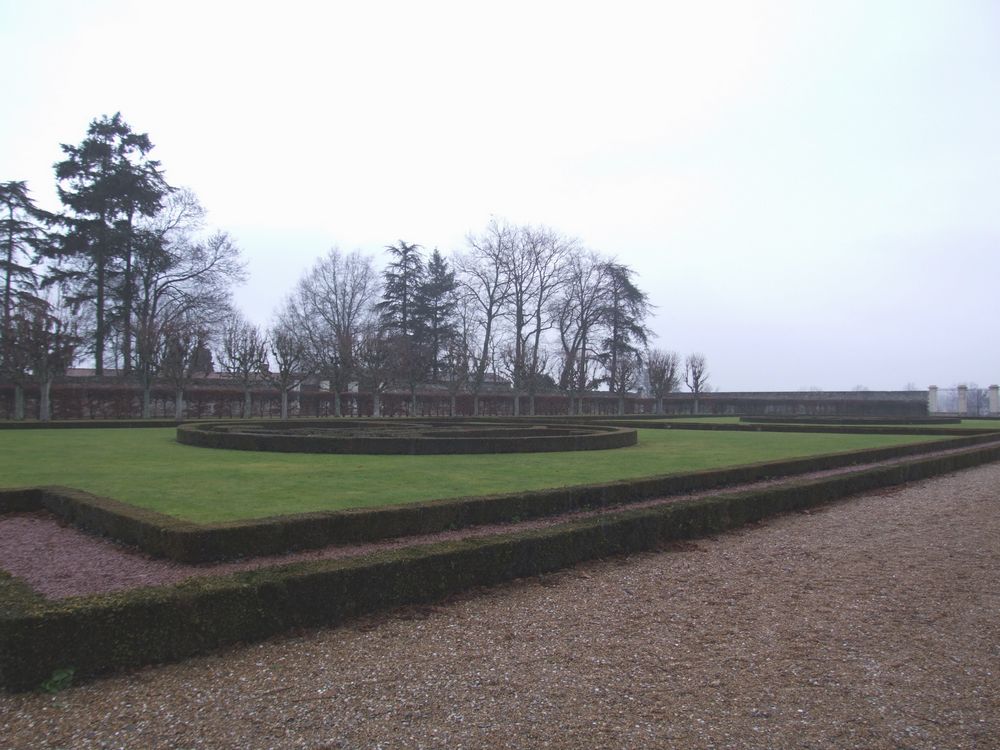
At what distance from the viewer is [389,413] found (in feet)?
144

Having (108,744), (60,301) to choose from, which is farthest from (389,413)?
(108,744)

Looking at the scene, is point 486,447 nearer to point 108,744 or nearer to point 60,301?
point 108,744

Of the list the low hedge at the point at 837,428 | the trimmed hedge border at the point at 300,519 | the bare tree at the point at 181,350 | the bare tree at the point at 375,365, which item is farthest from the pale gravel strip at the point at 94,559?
the bare tree at the point at 375,365

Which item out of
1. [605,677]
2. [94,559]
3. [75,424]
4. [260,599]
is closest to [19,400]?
[75,424]

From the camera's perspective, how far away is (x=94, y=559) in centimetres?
636

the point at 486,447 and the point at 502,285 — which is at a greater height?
the point at 502,285

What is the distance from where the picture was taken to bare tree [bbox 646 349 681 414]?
2138 inches

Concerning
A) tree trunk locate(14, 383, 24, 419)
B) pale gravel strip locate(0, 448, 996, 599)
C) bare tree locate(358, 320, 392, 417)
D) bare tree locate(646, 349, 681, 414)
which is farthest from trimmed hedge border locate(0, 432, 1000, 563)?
bare tree locate(646, 349, 681, 414)

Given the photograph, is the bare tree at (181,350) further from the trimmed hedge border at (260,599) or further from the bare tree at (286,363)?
the trimmed hedge border at (260,599)

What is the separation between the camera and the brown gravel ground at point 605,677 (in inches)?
135

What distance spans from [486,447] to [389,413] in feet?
94.5

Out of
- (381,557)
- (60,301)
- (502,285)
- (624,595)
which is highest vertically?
(502,285)

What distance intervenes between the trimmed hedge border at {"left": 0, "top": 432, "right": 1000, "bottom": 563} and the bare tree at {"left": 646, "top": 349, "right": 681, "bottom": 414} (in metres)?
44.6

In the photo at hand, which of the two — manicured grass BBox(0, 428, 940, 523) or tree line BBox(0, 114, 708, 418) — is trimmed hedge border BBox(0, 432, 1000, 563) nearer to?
manicured grass BBox(0, 428, 940, 523)
